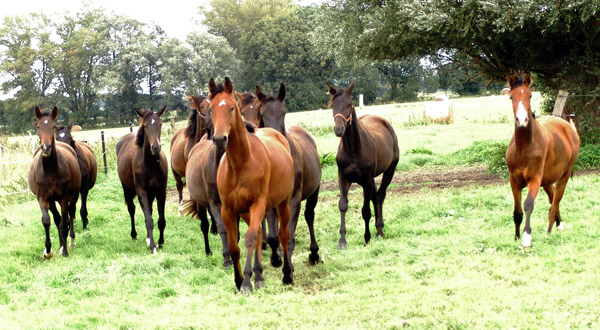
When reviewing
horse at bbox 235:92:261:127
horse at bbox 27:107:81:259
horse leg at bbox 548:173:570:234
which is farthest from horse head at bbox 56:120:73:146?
horse leg at bbox 548:173:570:234

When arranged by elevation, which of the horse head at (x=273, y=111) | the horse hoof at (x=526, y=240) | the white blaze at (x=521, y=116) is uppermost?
the horse head at (x=273, y=111)

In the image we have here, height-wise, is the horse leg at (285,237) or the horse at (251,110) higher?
the horse at (251,110)

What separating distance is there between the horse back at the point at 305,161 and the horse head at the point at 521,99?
2654 millimetres

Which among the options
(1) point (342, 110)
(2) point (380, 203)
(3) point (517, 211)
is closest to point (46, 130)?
(1) point (342, 110)

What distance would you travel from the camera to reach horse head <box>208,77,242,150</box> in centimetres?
502

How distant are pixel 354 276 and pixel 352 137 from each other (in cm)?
270

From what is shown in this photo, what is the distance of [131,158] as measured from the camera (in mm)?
9234

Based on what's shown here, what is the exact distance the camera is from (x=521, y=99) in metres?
7.08

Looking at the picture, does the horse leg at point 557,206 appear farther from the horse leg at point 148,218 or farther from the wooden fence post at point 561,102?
the horse leg at point 148,218

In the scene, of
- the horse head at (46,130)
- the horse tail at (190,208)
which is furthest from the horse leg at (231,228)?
the horse tail at (190,208)

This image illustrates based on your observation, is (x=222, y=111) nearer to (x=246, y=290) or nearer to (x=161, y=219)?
(x=246, y=290)

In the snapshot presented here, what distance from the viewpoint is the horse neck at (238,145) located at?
18.0 feet

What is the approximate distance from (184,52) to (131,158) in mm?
41904

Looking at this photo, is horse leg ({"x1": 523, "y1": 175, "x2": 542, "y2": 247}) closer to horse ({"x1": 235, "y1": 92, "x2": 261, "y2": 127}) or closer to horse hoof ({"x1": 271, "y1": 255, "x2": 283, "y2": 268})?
horse hoof ({"x1": 271, "y1": 255, "x2": 283, "y2": 268})
